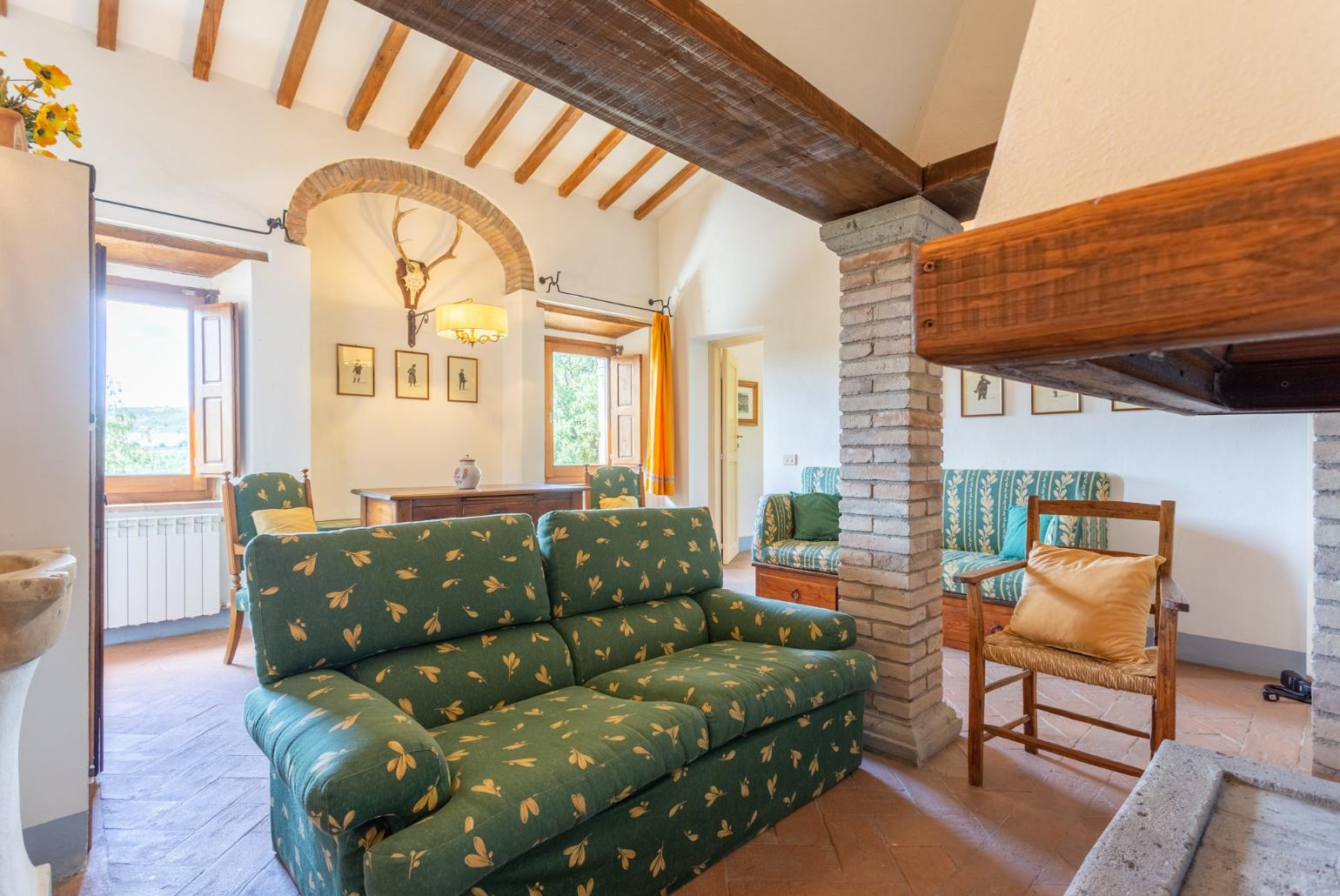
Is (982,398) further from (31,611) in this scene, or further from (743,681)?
(31,611)

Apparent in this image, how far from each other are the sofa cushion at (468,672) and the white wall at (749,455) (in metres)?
5.20

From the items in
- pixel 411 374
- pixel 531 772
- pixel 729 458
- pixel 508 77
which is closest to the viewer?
pixel 531 772

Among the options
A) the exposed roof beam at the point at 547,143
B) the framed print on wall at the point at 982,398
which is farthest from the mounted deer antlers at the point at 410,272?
the framed print on wall at the point at 982,398

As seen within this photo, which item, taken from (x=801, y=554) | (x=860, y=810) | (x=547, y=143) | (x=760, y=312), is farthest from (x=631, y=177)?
(x=860, y=810)

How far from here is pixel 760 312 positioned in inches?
230

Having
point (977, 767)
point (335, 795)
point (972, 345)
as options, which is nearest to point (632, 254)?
point (977, 767)

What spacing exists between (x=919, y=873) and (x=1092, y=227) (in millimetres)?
2050

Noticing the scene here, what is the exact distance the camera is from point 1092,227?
0.33 metres

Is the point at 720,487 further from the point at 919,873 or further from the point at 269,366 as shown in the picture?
the point at 919,873

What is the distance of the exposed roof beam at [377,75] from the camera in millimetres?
4121

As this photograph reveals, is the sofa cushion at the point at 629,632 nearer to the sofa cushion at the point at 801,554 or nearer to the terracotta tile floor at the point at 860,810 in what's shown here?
the terracotta tile floor at the point at 860,810

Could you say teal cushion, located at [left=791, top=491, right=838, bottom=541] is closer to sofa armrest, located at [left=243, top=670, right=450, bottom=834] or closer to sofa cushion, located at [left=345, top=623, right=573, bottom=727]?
sofa cushion, located at [left=345, top=623, right=573, bottom=727]

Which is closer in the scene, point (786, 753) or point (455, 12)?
point (455, 12)

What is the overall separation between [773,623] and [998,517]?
2.32m
